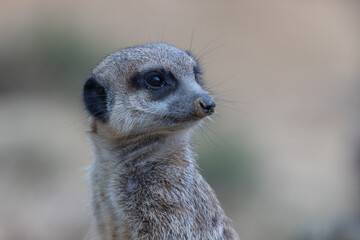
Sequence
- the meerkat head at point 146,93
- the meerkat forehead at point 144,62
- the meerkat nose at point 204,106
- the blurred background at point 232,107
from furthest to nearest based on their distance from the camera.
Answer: the blurred background at point 232,107 < the meerkat forehead at point 144,62 < the meerkat head at point 146,93 < the meerkat nose at point 204,106

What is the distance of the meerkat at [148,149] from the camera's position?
2.98 meters

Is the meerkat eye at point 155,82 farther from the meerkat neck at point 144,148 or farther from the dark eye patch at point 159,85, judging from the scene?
the meerkat neck at point 144,148

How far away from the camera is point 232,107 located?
946 cm

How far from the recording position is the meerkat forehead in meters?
3.12

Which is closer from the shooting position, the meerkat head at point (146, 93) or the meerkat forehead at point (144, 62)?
the meerkat head at point (146, 93)

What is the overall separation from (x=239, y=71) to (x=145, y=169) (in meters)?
8.14

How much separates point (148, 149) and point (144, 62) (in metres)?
0.45

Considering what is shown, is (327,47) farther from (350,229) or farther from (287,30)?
(350,229)

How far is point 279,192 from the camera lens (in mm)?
9289

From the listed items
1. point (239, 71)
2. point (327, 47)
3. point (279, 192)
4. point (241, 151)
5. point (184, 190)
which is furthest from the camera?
point (327, 47)

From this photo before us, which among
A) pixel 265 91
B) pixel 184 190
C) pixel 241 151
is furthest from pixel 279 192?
pixel 184 190

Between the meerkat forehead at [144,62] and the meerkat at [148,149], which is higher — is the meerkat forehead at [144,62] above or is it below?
above

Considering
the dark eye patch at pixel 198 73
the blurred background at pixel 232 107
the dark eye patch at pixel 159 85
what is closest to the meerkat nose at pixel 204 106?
the dark eye patch at pixel 159 85

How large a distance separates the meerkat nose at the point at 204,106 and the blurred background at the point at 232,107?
3.08 meters
